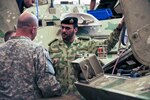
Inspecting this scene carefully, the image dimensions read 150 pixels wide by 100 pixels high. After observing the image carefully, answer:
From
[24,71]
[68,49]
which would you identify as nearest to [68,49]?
[68,49]

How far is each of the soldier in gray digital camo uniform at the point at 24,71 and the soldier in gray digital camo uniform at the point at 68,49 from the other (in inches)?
44.2

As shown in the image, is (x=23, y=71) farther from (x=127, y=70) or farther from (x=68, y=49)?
A: (x=68, y=49)

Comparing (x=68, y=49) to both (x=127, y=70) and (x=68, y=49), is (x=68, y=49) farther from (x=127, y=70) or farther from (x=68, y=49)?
(x=127, y=70)

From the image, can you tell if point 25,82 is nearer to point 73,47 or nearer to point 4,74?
point 4,74

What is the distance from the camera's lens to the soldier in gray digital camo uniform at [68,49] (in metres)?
4.36

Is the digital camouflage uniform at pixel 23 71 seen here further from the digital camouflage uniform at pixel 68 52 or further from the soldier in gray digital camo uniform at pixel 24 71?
the digital camouflage uniform at pixel 68 52

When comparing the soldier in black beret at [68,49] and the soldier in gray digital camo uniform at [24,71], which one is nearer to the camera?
the soldier in gray digital camo uniform at [24,71]

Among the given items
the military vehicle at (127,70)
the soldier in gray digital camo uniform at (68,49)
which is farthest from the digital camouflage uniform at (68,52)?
the military vehicle at (127,70)

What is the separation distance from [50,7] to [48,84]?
348cm

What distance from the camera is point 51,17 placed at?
20.9 ft

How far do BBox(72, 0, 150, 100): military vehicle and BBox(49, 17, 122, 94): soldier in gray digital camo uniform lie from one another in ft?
3.61

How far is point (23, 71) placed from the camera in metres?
3.13

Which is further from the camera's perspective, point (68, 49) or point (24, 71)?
point (68, 49)

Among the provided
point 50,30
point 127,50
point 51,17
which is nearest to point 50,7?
point 51,17
